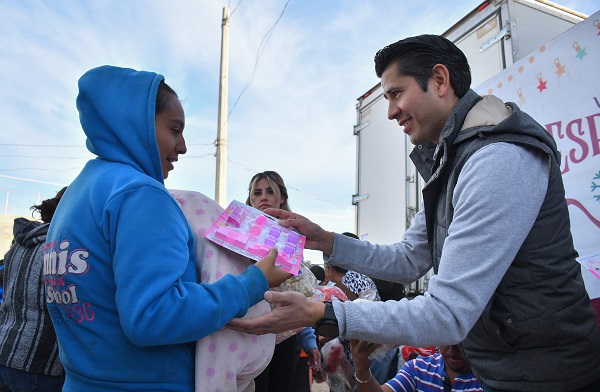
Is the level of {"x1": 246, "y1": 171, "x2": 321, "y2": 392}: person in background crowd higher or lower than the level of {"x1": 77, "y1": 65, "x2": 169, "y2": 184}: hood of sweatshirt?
lower

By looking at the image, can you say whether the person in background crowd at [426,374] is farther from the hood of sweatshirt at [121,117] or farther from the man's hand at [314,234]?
the hood of sweatshirt at [121,117]

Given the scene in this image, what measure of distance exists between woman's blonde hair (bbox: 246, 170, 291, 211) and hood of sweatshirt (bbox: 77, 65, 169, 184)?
240 centimetres

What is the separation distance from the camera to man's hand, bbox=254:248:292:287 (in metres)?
1.32

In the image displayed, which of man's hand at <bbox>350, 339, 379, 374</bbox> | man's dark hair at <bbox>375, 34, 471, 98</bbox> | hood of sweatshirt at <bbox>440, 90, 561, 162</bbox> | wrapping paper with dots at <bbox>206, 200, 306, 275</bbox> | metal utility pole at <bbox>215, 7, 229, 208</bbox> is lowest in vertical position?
man's hand at <bbox>350, 339, 379, 374</bbox>

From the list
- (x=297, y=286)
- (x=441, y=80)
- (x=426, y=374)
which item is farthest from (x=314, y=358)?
(x=441, y=80)

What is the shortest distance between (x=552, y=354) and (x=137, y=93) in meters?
1.53

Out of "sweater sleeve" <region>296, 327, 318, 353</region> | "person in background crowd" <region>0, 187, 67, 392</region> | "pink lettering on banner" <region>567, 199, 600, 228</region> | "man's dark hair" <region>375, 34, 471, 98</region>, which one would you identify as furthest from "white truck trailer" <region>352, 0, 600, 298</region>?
"person in background crowd" <region>0, 187, 67, 392</region>

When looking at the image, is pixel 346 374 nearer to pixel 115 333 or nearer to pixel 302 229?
pixel 302 229

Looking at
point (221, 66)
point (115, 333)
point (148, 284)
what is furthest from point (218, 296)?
point (221, 66)

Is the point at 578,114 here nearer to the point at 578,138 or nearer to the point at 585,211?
the point at 578,138

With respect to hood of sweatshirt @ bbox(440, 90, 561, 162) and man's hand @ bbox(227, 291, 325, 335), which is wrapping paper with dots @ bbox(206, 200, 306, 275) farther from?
hood of sweatshirt @ bbox(440, 90, 561, 162)

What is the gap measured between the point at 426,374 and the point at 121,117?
2107 mm

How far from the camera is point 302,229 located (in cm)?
196

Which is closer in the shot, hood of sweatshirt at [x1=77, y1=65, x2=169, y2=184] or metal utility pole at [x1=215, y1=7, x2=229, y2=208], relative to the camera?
hood of sweatshirt at [x1=77, y1=65, x2=169, y2=184]
